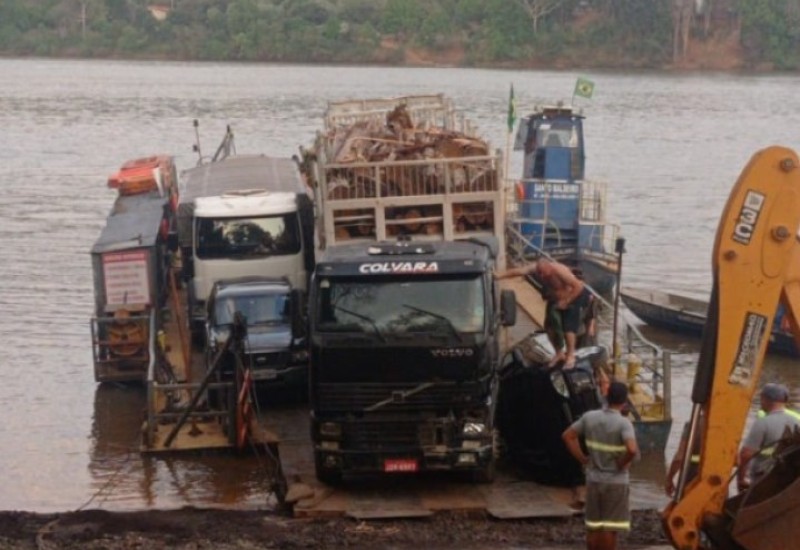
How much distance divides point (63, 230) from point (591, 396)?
30.7 m

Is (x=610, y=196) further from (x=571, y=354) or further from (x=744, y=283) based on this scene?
(x=744, y=283)

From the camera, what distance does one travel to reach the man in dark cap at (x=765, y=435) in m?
13.2

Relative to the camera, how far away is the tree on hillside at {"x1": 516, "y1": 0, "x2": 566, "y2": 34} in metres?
119

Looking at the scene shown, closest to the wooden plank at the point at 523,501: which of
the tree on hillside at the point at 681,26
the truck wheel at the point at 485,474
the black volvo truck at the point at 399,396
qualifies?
the truck wheel at the point at 485,474

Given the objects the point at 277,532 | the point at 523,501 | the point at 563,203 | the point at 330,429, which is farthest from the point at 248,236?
the point at 563,203

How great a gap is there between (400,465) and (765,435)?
4.34m

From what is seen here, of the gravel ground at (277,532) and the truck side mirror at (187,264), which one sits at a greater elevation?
the truck side mirror at (187,264)

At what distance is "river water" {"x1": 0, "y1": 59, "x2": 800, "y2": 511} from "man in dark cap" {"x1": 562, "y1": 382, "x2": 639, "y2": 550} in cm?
517

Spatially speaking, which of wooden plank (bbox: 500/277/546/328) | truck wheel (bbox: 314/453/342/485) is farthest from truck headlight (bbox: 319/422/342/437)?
wooden plank (bbox: 500/277/546/328)

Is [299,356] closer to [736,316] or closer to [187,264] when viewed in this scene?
[187,264]

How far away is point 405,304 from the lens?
1698cm

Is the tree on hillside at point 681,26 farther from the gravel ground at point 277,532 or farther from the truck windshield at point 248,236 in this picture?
the gravel ground at point 277,532

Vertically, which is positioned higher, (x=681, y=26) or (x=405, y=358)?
(x=405, y=358)

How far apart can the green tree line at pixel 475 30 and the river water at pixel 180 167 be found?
214 cm
